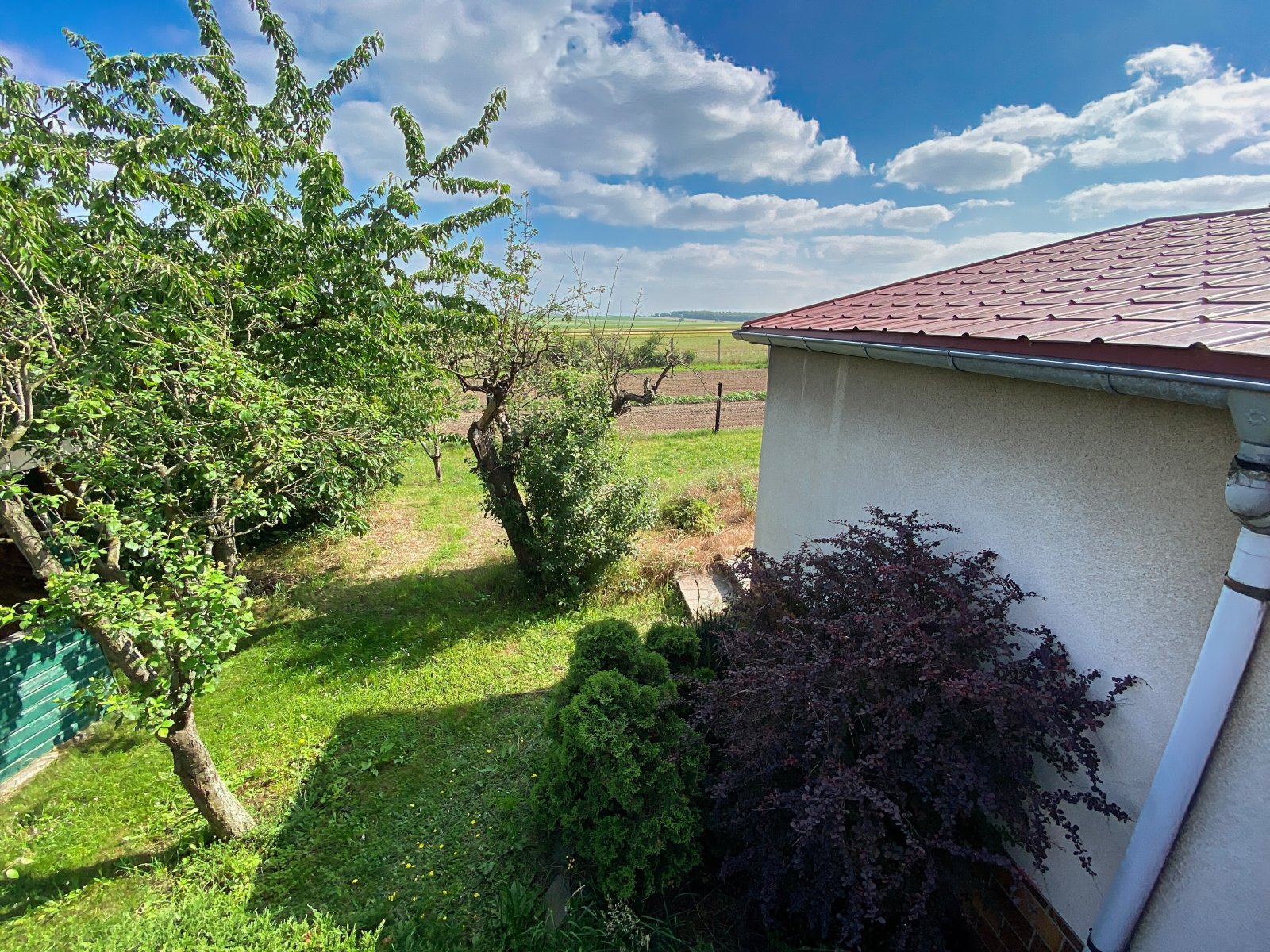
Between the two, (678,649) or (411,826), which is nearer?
(411,826)

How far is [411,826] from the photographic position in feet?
12.2

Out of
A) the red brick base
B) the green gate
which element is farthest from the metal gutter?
the green gate

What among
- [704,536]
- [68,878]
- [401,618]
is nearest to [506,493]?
[401,618]

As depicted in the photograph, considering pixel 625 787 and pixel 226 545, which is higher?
pixel 226 545

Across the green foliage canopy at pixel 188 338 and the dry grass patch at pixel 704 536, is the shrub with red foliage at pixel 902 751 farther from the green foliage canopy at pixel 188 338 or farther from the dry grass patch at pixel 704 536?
the dry grass patch at pixel 704 536

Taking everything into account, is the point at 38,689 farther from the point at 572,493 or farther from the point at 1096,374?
the point at 1096,374

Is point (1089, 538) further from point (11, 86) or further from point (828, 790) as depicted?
point (11, 86)

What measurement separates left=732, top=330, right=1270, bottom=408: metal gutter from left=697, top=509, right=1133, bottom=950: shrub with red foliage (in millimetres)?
1074

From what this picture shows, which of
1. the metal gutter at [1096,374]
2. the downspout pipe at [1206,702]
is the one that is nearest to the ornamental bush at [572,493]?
the metal gutter at [1096,374]

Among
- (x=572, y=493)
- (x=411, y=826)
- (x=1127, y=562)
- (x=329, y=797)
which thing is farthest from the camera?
(x=572, y=493)

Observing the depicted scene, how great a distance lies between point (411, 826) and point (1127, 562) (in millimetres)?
4604

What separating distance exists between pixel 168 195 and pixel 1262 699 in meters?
8.58

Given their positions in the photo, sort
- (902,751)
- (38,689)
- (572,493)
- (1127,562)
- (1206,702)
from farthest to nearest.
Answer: (572,493), (38,689), (902,751), (1127,562), (1206,702)

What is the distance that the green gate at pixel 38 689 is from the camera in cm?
418
